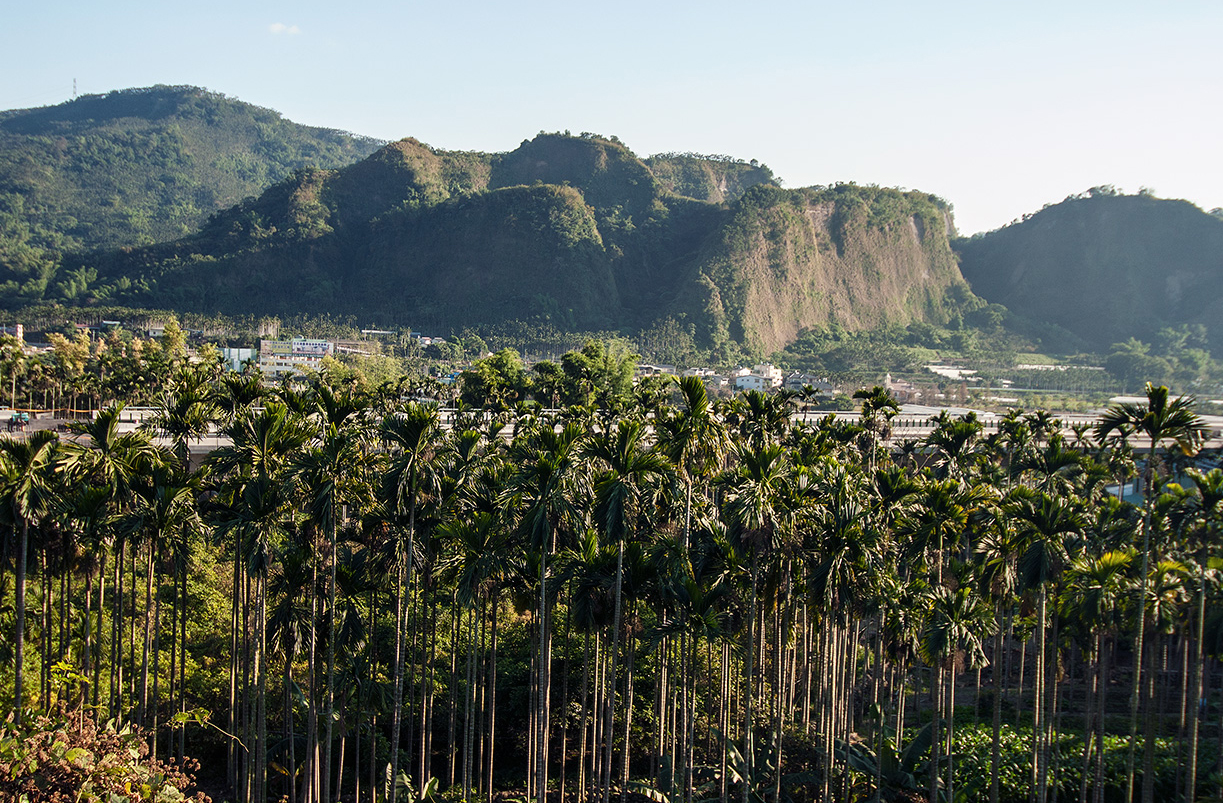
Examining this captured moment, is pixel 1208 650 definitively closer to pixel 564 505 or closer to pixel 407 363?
pixel 564 505

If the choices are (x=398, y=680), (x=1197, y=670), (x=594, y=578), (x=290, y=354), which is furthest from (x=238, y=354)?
(x=1197, y=670)

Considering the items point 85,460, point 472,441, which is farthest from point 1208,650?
point 85,460

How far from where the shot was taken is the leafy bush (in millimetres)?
10242

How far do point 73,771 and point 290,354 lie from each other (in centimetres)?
16726

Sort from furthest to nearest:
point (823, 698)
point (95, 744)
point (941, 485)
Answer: point (823, 698)
point (941, 485)
point (95, 744)

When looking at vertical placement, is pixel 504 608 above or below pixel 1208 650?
below

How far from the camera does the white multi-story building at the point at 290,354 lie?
505ft

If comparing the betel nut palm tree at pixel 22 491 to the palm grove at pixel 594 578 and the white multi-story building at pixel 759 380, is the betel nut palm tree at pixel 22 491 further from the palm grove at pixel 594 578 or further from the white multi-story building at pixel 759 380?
the white multi-story building at pixel 759 380

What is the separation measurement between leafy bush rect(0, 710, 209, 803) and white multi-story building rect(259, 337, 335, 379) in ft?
468

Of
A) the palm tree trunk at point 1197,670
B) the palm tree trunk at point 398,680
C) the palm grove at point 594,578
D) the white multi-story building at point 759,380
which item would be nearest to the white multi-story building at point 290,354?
the white multi-story building at point 759,380

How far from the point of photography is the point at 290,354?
168 metres

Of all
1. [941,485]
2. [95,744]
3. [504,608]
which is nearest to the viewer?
[95,744]

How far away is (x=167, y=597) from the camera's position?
39594 millimetres

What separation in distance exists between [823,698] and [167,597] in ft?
93.5
